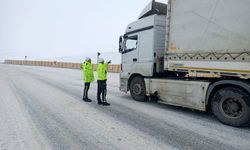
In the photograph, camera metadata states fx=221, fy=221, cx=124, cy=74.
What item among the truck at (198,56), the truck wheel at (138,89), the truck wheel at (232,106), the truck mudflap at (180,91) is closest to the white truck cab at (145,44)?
the truck at (198,56)

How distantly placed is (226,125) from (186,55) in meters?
2.21

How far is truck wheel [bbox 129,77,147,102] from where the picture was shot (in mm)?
8421

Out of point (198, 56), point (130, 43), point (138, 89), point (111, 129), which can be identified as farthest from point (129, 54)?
point (111, 129)

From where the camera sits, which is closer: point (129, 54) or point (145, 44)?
point (145, 44)

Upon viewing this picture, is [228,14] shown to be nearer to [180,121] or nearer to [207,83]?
[207,83]

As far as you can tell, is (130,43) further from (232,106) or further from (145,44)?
(232,106)

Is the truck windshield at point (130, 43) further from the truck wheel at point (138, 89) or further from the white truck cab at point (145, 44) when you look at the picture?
the truck wheel at point (138, 89)

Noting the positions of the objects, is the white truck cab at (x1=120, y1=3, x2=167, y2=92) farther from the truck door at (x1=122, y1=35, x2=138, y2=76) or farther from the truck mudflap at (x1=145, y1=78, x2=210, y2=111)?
the truck mudflap at (x1=145, y1=78, x2=210, y2=111)

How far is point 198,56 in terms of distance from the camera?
619 cm

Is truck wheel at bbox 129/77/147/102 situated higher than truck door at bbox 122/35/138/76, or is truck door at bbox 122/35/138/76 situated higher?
truck door at bbox 122/35/138/76

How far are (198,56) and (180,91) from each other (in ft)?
4.01

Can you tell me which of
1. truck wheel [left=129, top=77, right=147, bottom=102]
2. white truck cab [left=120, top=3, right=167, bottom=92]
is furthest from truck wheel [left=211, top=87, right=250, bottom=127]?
truck wheel [left=129, top=77, right=147, bottom=102]

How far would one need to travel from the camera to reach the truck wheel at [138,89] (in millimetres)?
8421

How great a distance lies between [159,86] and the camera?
754 cm
